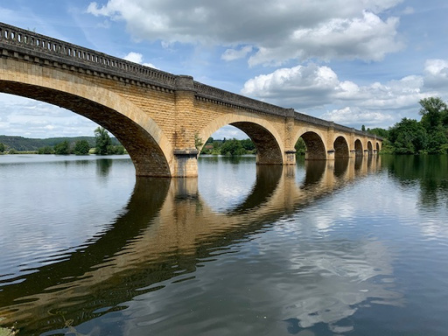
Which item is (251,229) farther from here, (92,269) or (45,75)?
(45,75)

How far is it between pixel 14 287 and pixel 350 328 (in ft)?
17.1

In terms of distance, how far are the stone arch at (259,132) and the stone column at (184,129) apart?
1904 millimetres

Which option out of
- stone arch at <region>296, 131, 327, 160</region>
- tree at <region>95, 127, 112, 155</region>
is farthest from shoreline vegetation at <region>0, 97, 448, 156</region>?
stone arch at <region>296, 131, 327, 160</region>

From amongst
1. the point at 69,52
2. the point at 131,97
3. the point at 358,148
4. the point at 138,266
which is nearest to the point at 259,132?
the point at 131,97

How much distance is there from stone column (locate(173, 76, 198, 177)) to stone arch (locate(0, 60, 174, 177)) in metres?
0.59

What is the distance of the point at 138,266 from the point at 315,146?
52660 millimetres

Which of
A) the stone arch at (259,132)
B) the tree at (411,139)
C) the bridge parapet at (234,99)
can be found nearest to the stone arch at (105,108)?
the stone arch at (259,132)

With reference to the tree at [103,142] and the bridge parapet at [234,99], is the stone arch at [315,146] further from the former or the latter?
the tree at [103,142]

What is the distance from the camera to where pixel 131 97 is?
18.1 meters

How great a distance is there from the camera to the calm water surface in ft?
14.8

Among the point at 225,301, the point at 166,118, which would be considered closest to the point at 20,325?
the point at 225,301

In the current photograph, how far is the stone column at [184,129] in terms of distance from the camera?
21.3 meters

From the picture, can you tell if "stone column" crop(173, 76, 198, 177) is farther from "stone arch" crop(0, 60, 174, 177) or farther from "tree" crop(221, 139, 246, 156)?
"tree" crop(221, 139, 246, 156)

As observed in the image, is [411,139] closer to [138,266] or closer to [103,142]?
[103,142]
